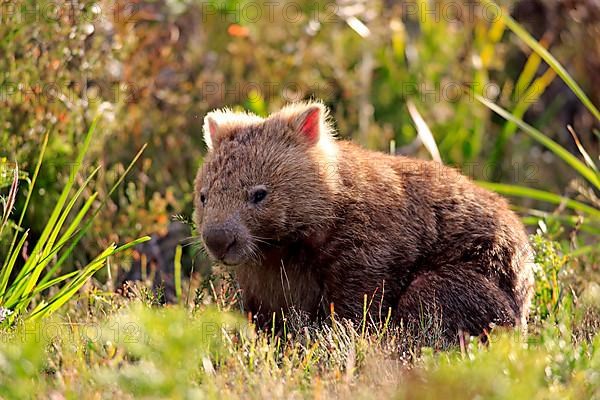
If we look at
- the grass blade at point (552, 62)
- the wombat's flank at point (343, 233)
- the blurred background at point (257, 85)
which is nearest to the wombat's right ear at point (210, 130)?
the wombat's flank at point (343, 233)

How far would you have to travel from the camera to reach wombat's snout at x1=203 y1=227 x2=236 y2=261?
4.50 m

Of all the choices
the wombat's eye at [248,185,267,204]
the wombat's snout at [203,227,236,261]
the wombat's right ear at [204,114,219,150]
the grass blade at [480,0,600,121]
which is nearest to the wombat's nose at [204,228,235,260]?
the wombat's snout at [203,227,236,261]

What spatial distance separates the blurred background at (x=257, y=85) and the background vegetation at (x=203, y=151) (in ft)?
0.07

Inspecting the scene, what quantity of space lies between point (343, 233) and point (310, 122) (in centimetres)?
64

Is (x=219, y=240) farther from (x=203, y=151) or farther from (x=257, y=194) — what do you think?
(x=203, y=151)

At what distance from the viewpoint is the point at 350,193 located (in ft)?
15.8

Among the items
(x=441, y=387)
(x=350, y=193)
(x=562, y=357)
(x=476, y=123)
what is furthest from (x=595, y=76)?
(x=441, y=387)

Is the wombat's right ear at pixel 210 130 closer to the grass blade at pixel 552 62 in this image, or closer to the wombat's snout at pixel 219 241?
the wombat's snout at pixel 219 241

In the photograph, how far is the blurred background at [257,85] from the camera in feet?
19.7

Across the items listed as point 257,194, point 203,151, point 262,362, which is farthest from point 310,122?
point 203,151

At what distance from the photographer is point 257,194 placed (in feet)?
15.3

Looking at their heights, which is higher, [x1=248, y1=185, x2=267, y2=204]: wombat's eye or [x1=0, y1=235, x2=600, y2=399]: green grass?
[x1=248, y1=185, x2=267, y2=204]: wombat's eye

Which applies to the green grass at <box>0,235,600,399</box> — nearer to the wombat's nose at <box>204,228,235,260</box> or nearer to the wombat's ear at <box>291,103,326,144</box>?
the wombat's nose at <box>204,228,235,260</box>

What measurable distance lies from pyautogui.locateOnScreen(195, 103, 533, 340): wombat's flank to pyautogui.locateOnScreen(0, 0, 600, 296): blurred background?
109cm
